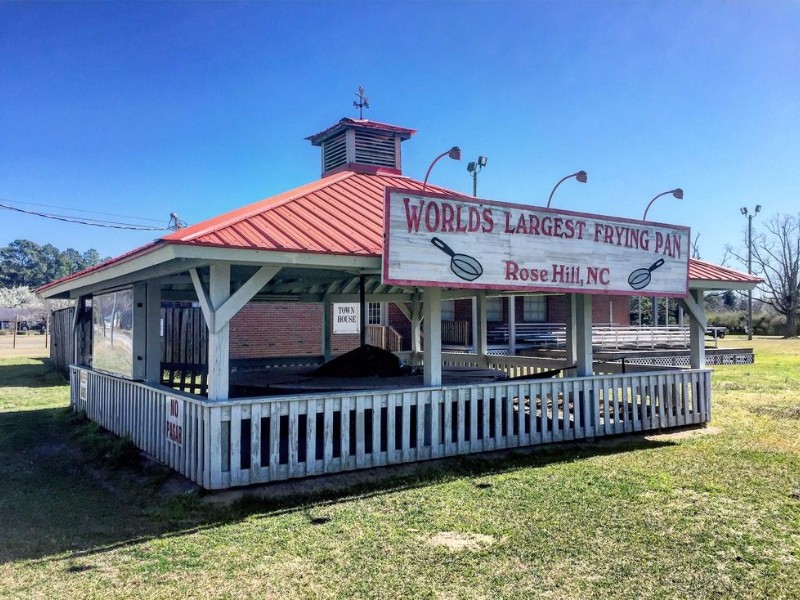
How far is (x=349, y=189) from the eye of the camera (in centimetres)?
934

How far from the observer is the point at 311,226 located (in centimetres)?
714

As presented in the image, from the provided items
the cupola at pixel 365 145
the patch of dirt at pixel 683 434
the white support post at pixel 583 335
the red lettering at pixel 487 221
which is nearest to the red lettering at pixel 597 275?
the white support post at pixel 583 335

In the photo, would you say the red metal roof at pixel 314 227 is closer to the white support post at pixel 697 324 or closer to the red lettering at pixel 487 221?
the white support post at pixel 697 324

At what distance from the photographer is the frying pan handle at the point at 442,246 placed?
686cm

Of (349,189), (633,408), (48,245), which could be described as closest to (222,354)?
(349,189)

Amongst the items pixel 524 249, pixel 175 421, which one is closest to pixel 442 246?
pixel 524 249

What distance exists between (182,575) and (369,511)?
1.77m

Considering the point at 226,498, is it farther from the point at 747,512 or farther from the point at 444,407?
the point at 747,512

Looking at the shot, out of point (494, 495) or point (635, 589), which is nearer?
point (635, 589)

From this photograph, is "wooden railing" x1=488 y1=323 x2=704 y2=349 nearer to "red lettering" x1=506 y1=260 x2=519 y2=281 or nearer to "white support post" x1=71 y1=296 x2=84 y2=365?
"white support post" x1=71 y1=296 x2=84 y2=365

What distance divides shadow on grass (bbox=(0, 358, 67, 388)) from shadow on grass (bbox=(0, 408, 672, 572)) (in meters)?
9.07

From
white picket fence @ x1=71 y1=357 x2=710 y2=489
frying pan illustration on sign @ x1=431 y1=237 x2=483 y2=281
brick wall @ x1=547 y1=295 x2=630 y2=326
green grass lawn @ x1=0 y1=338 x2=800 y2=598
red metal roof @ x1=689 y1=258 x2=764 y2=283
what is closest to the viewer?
green grass lawn @ x1=0 y1=338 x2=800 y2=598

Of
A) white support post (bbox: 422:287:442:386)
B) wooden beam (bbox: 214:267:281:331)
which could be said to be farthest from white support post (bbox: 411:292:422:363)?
wooden beam (bbox: 214:267:281:331)

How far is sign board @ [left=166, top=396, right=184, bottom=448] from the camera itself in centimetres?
667
